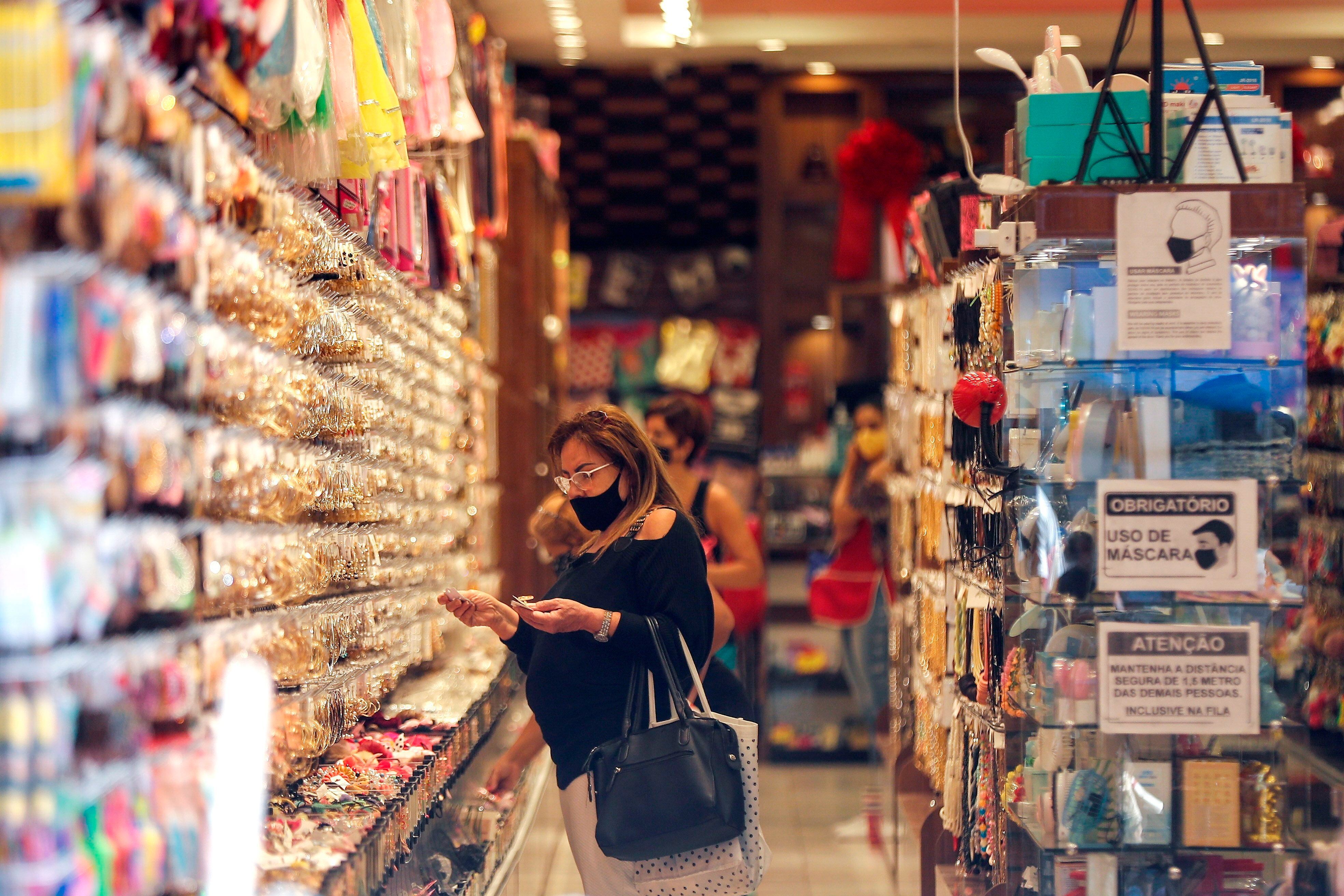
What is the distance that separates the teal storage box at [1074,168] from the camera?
7.94ft

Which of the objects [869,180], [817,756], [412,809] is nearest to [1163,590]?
[412,809]

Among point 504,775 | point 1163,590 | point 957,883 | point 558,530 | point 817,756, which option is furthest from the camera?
point 817,756

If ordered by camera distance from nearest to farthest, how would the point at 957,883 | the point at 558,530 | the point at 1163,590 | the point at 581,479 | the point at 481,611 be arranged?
the point at 1163,590, the point at 481,611, the point at 581,479, the point at 957,883, the point at 558,530

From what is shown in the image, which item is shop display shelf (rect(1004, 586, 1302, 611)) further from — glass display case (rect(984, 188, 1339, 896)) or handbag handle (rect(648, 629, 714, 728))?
handbag handle (rect(648, 629, 714, 728))

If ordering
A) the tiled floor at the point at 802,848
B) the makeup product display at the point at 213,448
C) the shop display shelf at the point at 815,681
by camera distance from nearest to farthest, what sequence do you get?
the makeup product display at the point at 213,448, the tiled floor at the point at 802,848, the shop display shelf at the point at 815,681

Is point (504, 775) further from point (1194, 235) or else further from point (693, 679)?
point (1194, 235)

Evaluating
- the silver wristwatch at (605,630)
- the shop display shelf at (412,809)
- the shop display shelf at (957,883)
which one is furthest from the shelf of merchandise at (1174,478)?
the shop display shelf at (412,809)

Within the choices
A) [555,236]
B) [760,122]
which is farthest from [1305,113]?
[555,236]

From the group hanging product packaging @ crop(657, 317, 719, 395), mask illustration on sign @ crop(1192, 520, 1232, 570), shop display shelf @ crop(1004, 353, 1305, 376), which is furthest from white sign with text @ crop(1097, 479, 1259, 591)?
hanging product packaging @ crop(657, 317, 719, 395)

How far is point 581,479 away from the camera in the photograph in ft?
8.63

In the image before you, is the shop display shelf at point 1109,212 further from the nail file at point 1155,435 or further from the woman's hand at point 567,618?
the woman's hand at point 567,618

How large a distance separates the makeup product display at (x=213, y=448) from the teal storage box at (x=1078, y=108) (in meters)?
1.20

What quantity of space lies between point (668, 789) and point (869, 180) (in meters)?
5.32

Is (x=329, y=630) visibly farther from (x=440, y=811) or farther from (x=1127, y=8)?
(x=1127, y=8)
